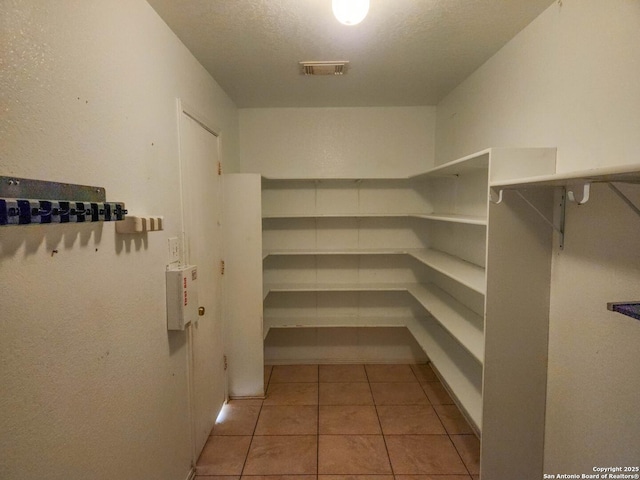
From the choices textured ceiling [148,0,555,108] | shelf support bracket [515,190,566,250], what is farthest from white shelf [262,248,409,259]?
shelf support bracket [515,190,566,250]

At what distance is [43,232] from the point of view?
0.88m

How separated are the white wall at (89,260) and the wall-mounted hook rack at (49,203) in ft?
0.13

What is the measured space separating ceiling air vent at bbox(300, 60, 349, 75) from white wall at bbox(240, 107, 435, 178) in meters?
0.88

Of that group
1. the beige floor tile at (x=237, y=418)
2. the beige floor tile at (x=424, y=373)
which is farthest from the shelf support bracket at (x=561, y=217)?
the beige floor tile at (x=237, y=418)

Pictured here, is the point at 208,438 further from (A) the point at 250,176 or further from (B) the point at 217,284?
(A) the point at 250,176

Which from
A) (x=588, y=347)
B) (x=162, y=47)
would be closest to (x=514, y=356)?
(x=588, y=347)

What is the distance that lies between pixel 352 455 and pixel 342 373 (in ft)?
3.52

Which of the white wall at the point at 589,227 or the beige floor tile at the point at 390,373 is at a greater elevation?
the white wall at the point at 589,227

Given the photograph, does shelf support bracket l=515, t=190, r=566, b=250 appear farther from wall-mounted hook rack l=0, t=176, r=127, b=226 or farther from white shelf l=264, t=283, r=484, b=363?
wall-mounted hook rack l=0, t=176, r=127, b=226

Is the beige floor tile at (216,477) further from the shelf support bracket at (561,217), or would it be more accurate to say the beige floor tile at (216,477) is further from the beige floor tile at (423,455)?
the shelf support bracket at (561,217)

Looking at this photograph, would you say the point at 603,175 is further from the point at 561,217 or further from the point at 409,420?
the point at 409,420

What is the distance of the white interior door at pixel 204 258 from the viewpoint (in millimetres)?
1940

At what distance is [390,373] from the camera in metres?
3.13

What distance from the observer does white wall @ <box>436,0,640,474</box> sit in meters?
1.20
